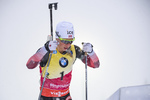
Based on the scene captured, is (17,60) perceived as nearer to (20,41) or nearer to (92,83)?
(20,41)

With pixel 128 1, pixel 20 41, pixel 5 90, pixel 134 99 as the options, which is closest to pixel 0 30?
pixel 20 41

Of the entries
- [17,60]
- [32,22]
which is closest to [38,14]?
[32,22]

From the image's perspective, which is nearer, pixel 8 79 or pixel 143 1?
pixel 8 79

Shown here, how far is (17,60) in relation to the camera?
6.51 feet

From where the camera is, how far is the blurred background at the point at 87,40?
6.49ft

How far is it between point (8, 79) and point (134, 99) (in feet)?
5.53

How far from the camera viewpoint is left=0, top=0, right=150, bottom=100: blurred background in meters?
1.98

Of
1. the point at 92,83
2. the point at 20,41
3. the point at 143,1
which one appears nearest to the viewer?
the point at 20,41

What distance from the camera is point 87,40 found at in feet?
6.84

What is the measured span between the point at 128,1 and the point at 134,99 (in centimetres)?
139

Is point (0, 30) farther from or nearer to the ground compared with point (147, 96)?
farther from the ground

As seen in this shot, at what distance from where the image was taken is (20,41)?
6.48 ft

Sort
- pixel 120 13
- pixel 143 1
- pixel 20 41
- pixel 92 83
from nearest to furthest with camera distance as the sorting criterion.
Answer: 1. pixel 20 41
2. pixel 92 83
3. pixel 120 13
4. pixel 143 1

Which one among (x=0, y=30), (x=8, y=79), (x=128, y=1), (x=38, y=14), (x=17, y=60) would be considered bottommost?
(x=8, y=79)
